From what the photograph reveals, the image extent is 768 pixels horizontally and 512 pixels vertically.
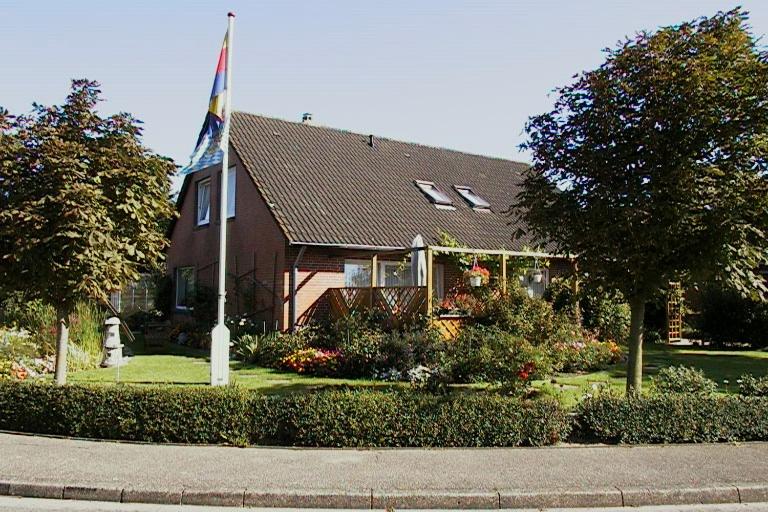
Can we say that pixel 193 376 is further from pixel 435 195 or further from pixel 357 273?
pixel 435 195

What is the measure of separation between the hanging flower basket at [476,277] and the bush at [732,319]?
8561mm

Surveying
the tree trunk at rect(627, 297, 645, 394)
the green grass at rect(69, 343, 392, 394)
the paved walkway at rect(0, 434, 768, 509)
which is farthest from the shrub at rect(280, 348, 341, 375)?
the tree trunk at rect(627, 297, 645, 394)

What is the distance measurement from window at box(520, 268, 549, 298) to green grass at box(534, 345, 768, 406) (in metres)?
3.62

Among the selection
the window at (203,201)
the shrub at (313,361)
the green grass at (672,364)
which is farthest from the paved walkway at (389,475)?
the window at (203,201)

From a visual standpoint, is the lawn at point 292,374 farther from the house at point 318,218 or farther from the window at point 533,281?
the window at point 533,281

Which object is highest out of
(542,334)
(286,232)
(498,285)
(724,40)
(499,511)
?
(724,40)

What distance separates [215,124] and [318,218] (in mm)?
5597

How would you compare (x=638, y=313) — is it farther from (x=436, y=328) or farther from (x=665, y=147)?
(x=436, y=328)

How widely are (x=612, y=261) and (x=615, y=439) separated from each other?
2.34 m

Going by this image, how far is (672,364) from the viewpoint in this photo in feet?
51.4

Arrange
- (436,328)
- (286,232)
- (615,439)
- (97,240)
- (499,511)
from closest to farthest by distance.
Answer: (499,511) < (615,439) < (97,240) < (436,328) < (286,232)

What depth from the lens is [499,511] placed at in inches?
224

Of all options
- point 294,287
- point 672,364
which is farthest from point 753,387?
point 294,287

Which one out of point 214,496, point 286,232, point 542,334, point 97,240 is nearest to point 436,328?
point 542,334
